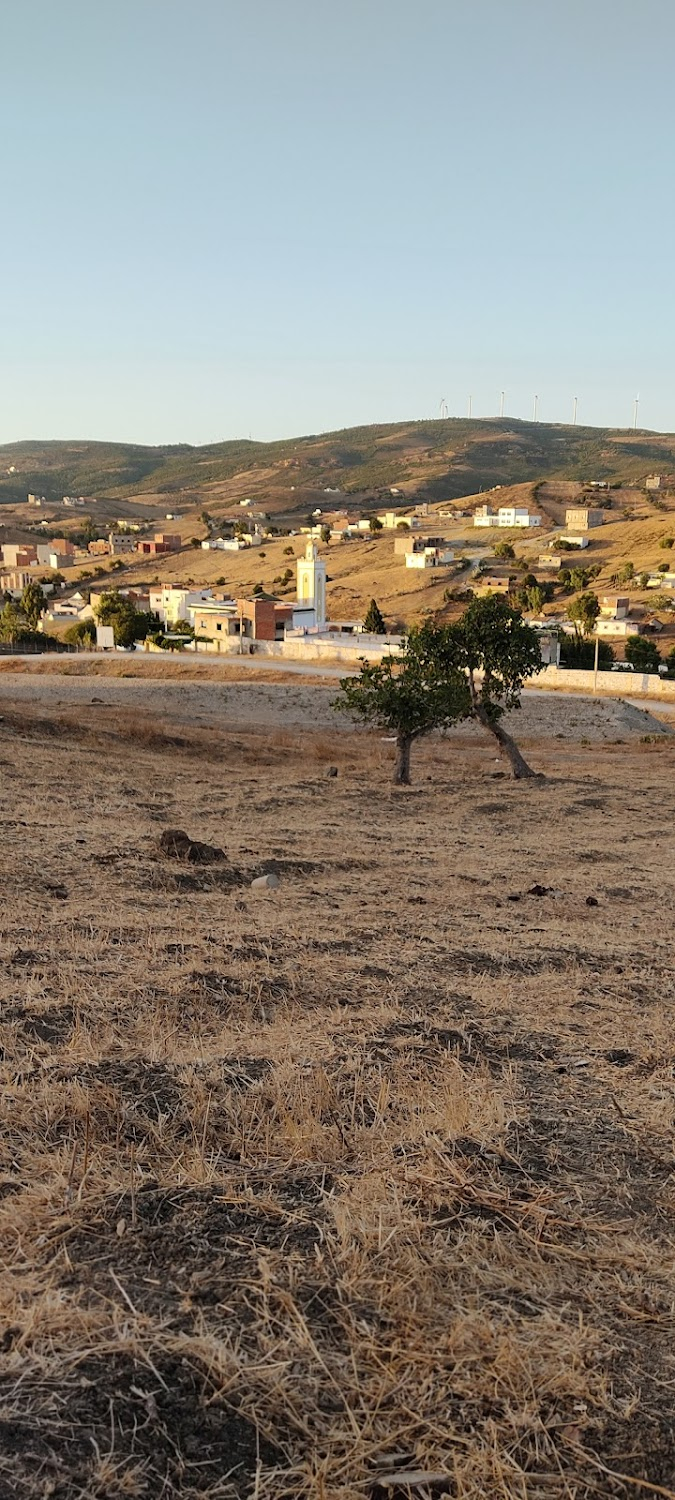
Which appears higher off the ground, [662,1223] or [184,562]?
[184,562]

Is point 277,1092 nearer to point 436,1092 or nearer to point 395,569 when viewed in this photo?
point 436,1092

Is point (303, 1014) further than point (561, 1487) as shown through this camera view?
Yes

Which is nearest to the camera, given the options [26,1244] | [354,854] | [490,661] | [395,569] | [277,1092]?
[26,1244]

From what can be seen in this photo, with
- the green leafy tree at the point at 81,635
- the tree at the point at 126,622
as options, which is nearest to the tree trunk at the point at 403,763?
the tree at the point at 126,622

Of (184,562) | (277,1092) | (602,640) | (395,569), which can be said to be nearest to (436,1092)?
(277,1092)

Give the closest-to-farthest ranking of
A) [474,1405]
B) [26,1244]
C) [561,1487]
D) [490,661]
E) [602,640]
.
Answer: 1. [561,1487]
2. [474,1405]
3. [26,1244]
4. [490,661]
5. [602,640]

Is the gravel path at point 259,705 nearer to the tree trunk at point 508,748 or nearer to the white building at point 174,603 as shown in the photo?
the tree trunk at point 508,748

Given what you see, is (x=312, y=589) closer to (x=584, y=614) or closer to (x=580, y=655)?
(x=584, y=614)

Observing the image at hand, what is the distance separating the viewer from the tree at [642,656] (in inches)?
2677

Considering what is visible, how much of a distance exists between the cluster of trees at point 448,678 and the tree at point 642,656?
45250 millimetres

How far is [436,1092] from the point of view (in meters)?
4.89

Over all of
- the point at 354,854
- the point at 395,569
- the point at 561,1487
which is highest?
the point at 395,569

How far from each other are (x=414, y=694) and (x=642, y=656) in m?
49.2

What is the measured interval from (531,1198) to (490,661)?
70.0 feet
